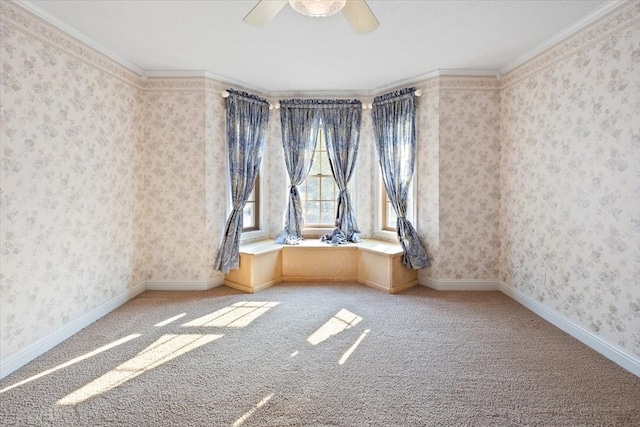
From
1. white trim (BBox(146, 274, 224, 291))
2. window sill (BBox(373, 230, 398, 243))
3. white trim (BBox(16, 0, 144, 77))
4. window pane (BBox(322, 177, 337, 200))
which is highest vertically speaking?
white trim (BBox(16, 0, 144, 77))

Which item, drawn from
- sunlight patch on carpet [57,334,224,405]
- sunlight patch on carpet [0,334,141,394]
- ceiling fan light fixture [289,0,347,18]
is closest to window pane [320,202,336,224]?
sunlight patch on carpet [57,334,224,405]

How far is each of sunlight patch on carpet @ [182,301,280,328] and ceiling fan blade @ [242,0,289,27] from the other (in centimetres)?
254

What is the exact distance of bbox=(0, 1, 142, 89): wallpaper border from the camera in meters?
2.24

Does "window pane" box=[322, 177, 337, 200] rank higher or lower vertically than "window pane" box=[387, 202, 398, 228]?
higher

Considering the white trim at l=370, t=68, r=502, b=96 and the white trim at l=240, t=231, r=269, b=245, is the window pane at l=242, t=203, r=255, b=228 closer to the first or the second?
the white trim at l=240, t=231, r=269, b=245

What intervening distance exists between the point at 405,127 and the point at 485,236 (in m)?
1.70

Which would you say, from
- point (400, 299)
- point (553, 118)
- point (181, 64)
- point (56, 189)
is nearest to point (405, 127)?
point (553, 118)

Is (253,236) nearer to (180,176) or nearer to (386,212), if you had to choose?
(180,176)

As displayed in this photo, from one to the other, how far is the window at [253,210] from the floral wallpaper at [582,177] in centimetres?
331

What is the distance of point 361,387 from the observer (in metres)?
2.04

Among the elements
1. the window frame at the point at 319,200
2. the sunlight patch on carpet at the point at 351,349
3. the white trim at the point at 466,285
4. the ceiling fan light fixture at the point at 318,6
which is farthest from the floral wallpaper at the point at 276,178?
the ceiling fan light fixture at the point at 318,6

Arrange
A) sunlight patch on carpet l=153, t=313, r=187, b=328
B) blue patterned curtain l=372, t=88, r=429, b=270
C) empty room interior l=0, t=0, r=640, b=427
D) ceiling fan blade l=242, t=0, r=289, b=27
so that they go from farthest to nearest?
1. blue patterned curtain l=372, t=88, r=429, b=270
2. sunlight patch on carpet l=153, t=313, r=187, b=328
3. empty room interior l=0, t=0, r=640, b=427
4. ceiling fan blade l=242, t=0, r=289, b=27

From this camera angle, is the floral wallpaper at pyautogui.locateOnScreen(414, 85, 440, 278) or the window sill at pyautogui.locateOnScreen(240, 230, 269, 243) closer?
the floral wallpaper at pyautogui.locateOnScreen(414, 85, 440, 278)

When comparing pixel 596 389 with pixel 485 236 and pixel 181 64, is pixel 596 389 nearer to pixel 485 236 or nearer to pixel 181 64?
pixel 485 236
